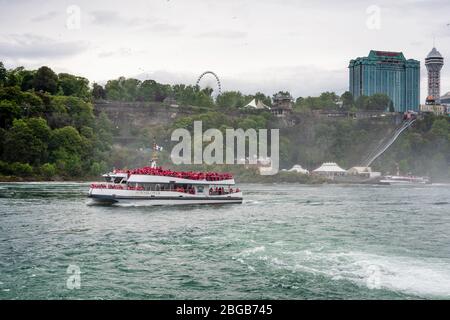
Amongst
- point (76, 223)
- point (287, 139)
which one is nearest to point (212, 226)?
point (76, 223)

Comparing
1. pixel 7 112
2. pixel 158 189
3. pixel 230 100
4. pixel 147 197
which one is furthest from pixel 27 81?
pixel 147 197

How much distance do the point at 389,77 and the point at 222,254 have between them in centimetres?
13532

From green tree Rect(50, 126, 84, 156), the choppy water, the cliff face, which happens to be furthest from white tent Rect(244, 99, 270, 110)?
the choppy water

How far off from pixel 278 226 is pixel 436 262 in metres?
11.4

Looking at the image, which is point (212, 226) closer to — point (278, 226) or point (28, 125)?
point (278, 226)

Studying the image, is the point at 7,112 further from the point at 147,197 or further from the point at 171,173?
the point at 147,197

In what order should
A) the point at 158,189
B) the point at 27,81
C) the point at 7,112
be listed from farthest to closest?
the point at 27,81 < the point at 7,112 < the point at 158,189

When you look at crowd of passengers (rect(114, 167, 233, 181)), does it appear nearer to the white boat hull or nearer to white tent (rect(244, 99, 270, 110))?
the white boat hull

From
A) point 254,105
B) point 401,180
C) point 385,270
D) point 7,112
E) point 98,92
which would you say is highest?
point 98,92

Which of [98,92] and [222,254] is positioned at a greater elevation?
[98,92]

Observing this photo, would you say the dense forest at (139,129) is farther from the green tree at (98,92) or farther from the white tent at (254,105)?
the white tent at (254,105)

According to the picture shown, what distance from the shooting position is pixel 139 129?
111250 millimetres

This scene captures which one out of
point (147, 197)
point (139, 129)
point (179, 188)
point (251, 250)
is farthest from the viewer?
point (139, 129)

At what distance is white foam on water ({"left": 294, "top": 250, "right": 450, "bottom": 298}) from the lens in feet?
55.1
